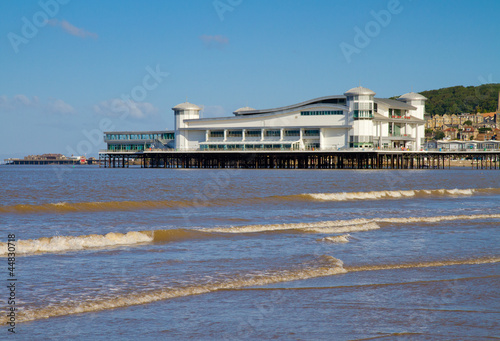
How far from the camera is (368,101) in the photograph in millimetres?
87938

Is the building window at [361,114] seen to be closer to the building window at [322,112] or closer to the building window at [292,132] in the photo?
the building window at [322,112]

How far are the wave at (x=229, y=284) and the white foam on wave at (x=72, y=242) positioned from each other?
4590mm

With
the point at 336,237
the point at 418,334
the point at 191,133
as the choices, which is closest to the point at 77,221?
the point at 336,237

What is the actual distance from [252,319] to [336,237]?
7.35 metres

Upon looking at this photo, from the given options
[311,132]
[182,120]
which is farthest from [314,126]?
[182,120]

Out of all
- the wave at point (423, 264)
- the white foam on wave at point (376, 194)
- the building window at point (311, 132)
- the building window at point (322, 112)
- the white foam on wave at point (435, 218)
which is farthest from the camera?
the building window at point (311, 132)

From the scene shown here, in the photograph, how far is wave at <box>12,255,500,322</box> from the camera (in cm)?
816

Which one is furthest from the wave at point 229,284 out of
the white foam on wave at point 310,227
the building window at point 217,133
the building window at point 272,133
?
the building window at point 217,133

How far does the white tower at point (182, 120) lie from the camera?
328 feet

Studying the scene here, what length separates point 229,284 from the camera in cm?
979

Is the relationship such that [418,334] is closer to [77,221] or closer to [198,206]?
[77,221]

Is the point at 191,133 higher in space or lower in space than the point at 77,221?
higher

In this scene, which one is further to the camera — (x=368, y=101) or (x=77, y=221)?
(x=368, y=101)

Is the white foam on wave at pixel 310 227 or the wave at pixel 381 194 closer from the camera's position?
the white foam on wave at pixel 310 227
